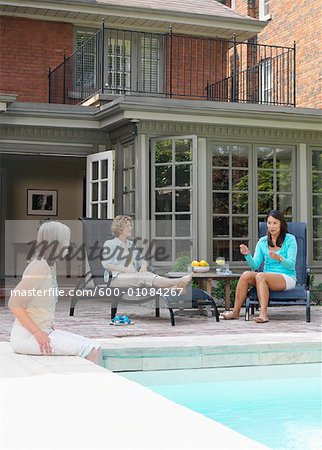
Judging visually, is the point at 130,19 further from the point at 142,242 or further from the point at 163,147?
the point at 142,242

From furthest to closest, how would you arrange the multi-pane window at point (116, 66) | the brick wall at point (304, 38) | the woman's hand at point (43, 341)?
the brick wall at point (304, 38)
the multi-pane window at point (116, 66)
the woman's hand at point (43, 341)

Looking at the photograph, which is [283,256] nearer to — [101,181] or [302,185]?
[302,185]

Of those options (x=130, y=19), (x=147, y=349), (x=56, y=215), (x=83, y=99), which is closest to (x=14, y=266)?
(x=56, y=215)

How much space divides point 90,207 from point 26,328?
6589mm

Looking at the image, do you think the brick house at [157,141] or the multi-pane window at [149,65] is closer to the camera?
the brick house at [157,141]

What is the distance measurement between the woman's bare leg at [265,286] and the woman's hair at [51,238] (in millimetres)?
3511

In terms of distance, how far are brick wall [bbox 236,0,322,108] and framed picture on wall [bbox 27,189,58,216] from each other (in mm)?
5982

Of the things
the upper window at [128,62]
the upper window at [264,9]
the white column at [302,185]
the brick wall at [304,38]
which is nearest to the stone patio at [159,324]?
the white column at [302,185]

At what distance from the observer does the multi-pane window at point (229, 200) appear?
10625mm

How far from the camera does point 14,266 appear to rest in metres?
16.1

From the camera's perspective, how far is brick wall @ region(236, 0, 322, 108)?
16531 mm

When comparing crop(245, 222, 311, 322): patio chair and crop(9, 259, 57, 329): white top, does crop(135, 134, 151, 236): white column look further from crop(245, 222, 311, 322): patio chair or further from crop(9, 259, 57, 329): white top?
crop(9, 259, 57, 329): white top

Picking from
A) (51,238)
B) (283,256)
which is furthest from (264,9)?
(51,238)

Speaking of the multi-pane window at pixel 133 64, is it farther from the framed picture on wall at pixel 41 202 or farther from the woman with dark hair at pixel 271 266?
the woman with dark hair at pixel 271 266
